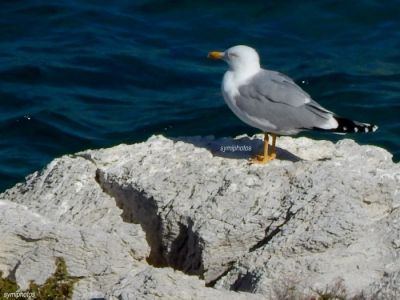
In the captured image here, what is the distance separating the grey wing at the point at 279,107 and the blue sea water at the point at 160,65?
4.85 m

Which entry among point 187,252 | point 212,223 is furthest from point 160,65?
point 212,223

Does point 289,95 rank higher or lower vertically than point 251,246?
higher

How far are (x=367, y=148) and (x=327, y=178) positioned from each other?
0.83m

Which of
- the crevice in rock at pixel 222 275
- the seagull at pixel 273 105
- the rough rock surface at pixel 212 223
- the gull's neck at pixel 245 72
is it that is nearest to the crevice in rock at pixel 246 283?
the rough rock surface at pixel 212 223

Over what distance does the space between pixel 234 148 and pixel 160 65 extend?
309 inches

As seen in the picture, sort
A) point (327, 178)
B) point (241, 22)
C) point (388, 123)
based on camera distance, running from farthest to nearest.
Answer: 1. point (241, 22)
2. point (388, 123)
3. point (327, 178)

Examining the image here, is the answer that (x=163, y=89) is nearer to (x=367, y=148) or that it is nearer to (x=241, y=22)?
(x=241, y=22)

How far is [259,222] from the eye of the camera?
7.48m

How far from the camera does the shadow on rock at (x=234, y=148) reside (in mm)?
8477

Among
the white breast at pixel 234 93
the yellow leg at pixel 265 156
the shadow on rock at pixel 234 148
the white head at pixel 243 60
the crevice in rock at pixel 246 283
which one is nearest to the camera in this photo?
the crevice in rock at pixel 246 283

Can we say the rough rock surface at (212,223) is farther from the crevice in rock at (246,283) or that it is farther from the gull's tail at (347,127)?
the gull's tail at (347,127)

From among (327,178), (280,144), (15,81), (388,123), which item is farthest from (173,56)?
(327,178)

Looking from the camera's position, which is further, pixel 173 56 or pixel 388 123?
pixel 173 56

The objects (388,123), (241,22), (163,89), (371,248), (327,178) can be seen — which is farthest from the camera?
(241,22)
